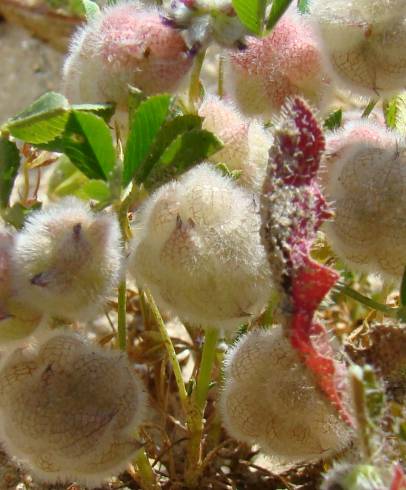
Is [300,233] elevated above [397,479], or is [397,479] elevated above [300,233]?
[300,233]

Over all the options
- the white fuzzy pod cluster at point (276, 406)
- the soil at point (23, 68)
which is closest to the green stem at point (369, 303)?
the white fuzzy pod cluster at point (276, 406)

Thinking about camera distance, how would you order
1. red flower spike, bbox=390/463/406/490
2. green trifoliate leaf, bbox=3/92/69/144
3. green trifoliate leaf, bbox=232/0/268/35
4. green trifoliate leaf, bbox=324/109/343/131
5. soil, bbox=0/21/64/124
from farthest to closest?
soil, bbox=0/21/64/124 → green trifoliate leaf, bbox=324/109/343/131 → green trifoliate leaf, bbox=232/0/268/35 → green trifoliate leaf, bbox=3/92/69/144 → red flower spike, bbox=390/463/406/490

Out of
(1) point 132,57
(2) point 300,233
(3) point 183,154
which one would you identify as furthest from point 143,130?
(2) point 300,233

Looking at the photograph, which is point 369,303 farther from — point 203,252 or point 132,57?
point 132,57

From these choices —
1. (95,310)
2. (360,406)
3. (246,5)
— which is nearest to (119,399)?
(95,310)

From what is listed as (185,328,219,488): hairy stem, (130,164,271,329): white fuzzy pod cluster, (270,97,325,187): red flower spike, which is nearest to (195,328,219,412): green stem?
(185,328,219,488): hairy stem

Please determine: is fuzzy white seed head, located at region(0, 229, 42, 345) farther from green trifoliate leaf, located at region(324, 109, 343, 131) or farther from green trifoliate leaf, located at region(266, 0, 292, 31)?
green trifoliate leaf, located at region(324, 109, 343, 131)
